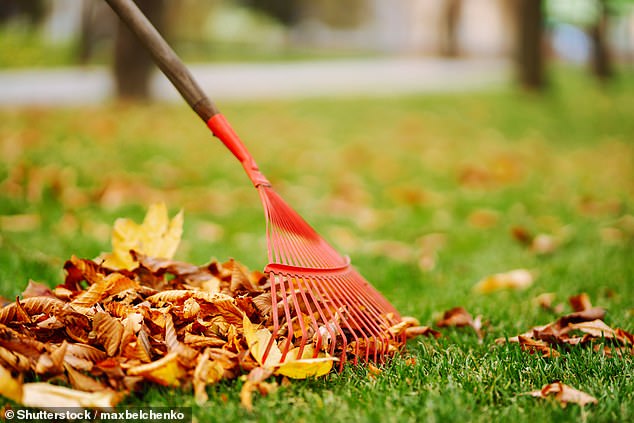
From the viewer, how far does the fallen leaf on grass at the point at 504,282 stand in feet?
9.18

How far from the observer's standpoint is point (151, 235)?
2.27m

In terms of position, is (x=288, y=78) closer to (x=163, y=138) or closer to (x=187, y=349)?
(x=163, y=138)

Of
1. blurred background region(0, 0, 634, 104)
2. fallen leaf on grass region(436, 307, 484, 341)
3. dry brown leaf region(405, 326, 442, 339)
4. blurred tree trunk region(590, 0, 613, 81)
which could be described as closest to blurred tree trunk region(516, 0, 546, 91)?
blurred background region(0, 0, 634, 104)

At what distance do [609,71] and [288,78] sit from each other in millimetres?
7254

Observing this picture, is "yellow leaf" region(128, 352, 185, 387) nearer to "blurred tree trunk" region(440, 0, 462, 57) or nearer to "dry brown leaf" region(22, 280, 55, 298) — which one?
"dry brown leaf" region(22, 280, 55, 298)

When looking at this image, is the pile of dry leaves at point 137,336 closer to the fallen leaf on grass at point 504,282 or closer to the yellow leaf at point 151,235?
the yellow leaf at point 151,235

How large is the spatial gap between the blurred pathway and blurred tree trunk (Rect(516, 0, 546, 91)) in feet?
3.90

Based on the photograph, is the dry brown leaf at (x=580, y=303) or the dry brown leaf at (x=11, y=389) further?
the dry brown leaf at (x=580, y=303)

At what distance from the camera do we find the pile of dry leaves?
163cm

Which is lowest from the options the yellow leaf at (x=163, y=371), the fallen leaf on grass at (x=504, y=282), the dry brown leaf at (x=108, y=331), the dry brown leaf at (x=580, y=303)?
the fallen leaf on grass at (x=504, y=282)

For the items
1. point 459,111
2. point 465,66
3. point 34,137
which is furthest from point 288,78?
point 34,137

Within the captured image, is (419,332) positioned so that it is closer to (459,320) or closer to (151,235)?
(459,320)

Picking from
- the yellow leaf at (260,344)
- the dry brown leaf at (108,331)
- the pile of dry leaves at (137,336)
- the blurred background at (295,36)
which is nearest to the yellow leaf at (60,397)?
the pile of dry leaves at (137,336)

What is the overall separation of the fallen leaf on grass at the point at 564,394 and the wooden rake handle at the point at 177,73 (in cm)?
Answer: 97
